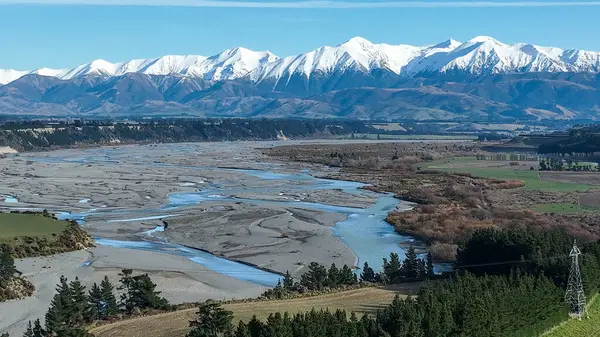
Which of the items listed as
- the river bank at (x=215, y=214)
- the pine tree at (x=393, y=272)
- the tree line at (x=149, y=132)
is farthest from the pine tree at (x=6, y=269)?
the tree line at (x=149, y=132)

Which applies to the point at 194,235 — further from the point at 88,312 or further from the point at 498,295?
the point at 498,295

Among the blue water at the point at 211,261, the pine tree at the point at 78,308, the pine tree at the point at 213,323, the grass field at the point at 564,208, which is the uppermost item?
the pine tree at the point at 213,323

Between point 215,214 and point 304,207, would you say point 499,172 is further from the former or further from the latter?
point 215,214

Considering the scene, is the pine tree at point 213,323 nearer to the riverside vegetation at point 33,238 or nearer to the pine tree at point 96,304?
the pine tree at point 96,304

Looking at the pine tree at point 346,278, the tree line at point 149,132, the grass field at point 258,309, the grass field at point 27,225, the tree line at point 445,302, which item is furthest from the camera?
the tree line at point 149,132

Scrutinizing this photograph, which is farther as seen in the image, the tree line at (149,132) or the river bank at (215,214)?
the tree line at (149,132)

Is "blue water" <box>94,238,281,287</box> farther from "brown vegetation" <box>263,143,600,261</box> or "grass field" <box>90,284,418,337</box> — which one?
"brown vegetation" <box>263,143,600,261</box>

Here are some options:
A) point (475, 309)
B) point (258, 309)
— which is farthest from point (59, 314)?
point (475, 309)
